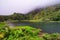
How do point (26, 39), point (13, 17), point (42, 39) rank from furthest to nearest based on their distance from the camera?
point (13, 17) < point (42, 39) < point (26, 39)

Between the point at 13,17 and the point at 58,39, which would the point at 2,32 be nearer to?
the point at 58,39

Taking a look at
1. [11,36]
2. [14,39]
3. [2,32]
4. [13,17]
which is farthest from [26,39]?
[13,17]

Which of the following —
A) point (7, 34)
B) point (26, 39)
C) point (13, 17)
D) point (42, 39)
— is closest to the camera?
point (26, 39)

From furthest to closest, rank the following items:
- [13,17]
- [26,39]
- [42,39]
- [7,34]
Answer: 1. [13,17]
2. [7,34]
3. [42,39]
4. [26,39]

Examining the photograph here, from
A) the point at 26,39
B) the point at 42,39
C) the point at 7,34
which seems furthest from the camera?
the point at 7,34

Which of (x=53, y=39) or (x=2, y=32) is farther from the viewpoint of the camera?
(x=2, y=32)

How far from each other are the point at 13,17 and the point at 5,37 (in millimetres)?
126199

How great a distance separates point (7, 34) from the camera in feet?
94.6

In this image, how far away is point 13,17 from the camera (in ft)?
505

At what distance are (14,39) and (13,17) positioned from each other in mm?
128857

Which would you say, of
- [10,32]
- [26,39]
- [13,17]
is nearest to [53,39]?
[26,39]

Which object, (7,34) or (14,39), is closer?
(14,39)

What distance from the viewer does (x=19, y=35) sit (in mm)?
27469

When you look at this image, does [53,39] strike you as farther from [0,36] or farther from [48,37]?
[0,36]
